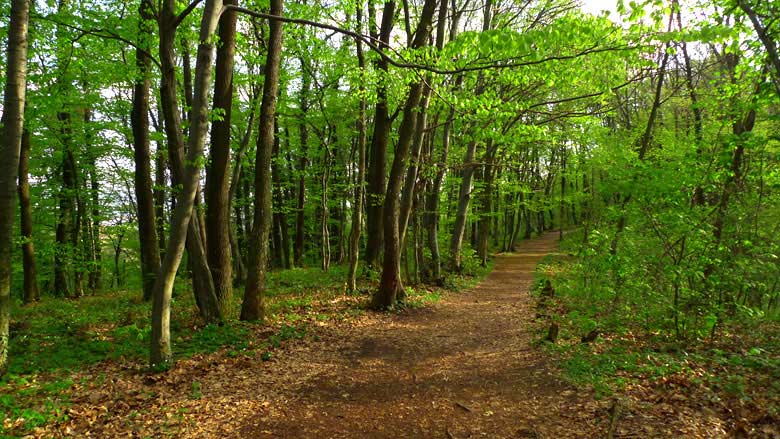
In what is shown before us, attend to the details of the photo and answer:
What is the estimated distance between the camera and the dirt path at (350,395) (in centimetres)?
444

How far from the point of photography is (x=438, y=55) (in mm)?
7359

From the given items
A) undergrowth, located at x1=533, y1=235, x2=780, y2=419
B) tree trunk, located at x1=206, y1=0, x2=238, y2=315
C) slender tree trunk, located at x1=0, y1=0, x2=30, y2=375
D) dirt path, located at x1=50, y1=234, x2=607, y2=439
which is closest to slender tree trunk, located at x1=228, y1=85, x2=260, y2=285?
tree trunk, located at x1=206, y1=0, x2=238, y2=315

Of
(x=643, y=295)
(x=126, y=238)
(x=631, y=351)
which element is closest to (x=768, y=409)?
(x=631, y=351)

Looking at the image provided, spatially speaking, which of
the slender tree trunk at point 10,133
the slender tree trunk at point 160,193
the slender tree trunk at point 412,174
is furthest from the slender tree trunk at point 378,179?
the slender tree trunk at point 160,193

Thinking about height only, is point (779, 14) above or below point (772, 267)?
Answer: above

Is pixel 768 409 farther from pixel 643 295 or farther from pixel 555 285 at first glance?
pixel 555 285

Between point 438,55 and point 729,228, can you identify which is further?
point 438,55

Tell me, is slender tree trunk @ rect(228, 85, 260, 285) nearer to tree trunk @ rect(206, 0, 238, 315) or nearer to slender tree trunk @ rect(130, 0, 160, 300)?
tree trunk @ rect(206, 0, 238, 315)

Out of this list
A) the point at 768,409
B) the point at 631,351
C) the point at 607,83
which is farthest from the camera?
the point at 607,83

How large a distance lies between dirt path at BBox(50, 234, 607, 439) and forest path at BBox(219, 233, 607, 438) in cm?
2

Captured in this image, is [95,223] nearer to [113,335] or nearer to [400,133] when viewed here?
[113,335]

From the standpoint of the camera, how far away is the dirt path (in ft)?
14.6

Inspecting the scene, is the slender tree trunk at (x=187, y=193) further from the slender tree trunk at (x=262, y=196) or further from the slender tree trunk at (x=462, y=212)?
the slender tree trunk at (x=462, y=212)

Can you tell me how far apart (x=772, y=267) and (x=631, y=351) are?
2.18 metres
